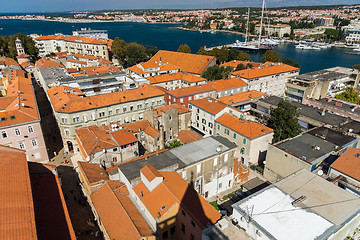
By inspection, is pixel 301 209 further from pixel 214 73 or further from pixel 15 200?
A: pixel 214 73

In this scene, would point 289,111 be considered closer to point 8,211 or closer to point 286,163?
point 286,163

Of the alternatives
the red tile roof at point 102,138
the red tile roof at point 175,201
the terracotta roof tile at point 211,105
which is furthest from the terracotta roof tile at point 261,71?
the red tile roof at point 175,201

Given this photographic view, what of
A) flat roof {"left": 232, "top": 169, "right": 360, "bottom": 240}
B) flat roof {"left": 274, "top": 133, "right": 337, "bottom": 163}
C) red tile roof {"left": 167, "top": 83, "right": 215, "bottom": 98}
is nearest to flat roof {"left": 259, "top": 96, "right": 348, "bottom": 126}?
flat roof {"left": 274, "top": 133, "right": 337, "bottom": 163}

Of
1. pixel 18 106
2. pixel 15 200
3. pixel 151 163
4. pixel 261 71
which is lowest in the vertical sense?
pixel 151 163

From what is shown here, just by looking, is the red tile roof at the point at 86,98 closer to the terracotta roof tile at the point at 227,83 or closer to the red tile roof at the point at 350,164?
the terracotta roof tile at the point at 227,83

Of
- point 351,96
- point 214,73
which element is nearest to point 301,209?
point 351,96

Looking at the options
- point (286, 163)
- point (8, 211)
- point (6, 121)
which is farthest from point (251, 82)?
point (8, 211)
